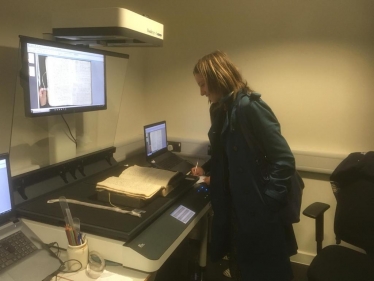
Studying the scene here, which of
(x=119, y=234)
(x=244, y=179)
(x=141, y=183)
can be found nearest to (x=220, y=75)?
(x=244, y=179)

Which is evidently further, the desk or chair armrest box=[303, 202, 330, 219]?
chair armrest box=[303, 202, 330, 219]

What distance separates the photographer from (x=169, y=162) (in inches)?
86.6

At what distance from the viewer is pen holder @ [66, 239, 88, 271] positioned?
43.3 inches

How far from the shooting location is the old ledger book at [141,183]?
1.32m

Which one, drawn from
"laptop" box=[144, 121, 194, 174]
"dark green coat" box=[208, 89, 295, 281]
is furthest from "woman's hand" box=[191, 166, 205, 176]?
"dark green coat" box=[208, 89, 295, 281]

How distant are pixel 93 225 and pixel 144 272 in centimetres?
24

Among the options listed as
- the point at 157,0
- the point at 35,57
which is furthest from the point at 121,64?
the point at 157,0

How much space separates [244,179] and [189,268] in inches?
34.5

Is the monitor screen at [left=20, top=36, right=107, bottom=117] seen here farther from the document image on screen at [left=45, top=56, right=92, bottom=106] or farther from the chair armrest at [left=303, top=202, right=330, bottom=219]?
the chair armrest at [left=303, top=202, right=330, bottom=219]

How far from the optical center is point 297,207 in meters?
1.49

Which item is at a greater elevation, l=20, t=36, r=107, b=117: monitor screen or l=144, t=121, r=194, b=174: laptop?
l=20, t=36, r=107, b=117: monitor screen

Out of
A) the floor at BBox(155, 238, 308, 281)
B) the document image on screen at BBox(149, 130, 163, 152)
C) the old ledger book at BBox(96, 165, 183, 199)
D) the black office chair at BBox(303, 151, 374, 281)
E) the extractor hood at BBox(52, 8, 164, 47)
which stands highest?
the extractor hood at BBox(52, 8, 164, 47)

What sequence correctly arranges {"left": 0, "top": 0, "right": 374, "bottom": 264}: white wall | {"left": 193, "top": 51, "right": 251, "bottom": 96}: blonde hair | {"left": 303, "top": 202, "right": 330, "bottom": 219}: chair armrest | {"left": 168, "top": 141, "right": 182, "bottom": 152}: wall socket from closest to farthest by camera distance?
{"left": 193, "top": 51, "right": 251, "bottom": 96}: blonde hair → {"left": 303, "top": 202, "right": 330, "bottom": 219}: chair armrest → {"left": 0, "top": 0, "right": 374, "bottom": 264}: white wall → {"left": 168, "top": 141, "right": 182, "bottom": 152}: wall socket

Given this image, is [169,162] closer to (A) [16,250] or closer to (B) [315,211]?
(B) [315,211]
